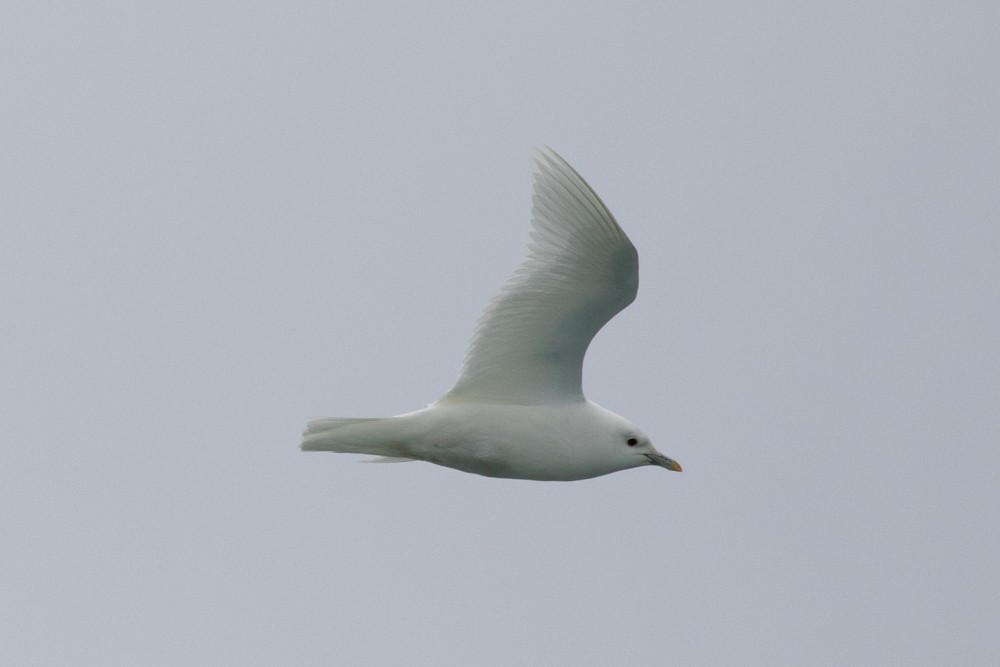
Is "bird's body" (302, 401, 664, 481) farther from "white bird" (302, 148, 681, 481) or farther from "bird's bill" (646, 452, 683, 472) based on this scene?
"bird's bill" (646, 452, 683, 472)

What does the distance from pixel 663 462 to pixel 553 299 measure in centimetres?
195

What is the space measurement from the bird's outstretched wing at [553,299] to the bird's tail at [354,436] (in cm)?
57

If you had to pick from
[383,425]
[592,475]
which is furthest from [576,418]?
[383,425]

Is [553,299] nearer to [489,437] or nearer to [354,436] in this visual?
[489,437]

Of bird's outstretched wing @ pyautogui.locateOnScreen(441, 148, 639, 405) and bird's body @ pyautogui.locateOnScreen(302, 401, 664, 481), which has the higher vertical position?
bird's outstretched wing @ pyautogui.locateOnScreen(441, 148, 639, 405)

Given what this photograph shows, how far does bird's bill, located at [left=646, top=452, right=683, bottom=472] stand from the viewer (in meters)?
14.9

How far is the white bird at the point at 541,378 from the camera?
13461mm

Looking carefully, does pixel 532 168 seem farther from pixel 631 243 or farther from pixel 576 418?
pixel 576 418

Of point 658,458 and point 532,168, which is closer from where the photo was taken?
point 532,168

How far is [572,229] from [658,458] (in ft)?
7.86

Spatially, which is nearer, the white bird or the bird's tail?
the white bird

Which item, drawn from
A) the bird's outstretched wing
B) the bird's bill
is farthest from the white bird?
the bird's bill

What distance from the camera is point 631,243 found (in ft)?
43.7

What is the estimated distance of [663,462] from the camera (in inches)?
587
